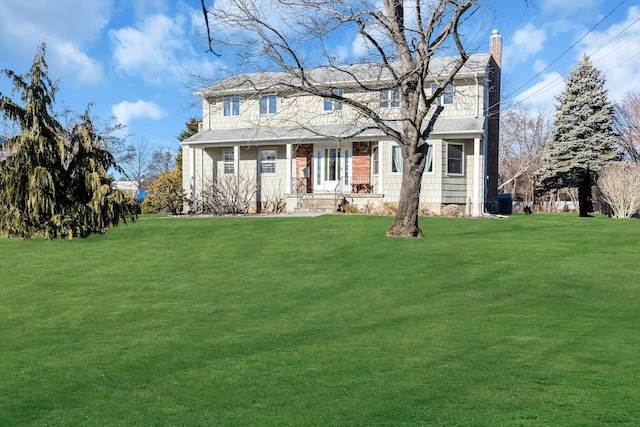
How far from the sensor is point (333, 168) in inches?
1110

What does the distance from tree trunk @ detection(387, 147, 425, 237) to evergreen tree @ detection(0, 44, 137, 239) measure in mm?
8785

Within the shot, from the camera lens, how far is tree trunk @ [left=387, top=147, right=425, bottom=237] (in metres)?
17.0

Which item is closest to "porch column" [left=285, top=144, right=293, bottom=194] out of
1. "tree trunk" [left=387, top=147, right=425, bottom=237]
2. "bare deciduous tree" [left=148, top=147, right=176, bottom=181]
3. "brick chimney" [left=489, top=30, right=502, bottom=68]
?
"tree trunk" [left=387, top=147, right=425, bottom=237]

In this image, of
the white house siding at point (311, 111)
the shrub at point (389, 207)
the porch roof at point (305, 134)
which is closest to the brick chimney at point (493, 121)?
the white house siding at point (311, 111)

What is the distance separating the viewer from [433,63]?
92.6 ft

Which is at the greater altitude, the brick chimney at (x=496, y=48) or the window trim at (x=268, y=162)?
the brick chimney at (x=496, y=48)

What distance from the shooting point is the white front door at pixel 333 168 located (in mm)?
27969

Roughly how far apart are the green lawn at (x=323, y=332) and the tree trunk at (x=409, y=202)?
3.19 feet

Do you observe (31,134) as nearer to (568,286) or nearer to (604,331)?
(568,286)

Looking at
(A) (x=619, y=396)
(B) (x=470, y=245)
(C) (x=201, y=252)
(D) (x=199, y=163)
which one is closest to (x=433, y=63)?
(D) (x=199, y=163)

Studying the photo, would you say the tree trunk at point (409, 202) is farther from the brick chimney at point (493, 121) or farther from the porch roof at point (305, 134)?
the brick chimney at point (493, 121)

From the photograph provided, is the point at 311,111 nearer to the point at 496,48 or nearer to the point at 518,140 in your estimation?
the point at 496,48

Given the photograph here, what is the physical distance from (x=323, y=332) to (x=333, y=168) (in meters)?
21.1

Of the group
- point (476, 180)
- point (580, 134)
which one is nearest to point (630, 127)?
point (580, 134)
